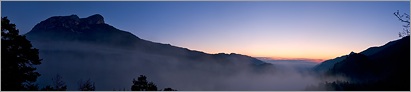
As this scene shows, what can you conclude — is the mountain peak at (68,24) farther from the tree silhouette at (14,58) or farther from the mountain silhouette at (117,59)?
the tree silhouette at (14,58)

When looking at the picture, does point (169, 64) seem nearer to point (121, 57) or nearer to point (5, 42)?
point (121, 57)

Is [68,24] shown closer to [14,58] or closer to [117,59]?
[117,59]

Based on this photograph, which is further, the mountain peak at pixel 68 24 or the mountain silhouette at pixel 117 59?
the mountain peak at pixel 68 24

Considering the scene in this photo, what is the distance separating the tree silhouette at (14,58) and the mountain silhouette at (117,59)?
133821 millimetres

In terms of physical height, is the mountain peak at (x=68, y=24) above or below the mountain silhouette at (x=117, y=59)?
above

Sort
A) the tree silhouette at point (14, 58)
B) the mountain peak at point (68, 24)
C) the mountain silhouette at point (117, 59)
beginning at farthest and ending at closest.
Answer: the mountain peak at point (68, 24) < the mountain silhouette at point (117, 59) < the tree silhouette at point (14, 58)

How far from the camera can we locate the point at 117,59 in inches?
7357

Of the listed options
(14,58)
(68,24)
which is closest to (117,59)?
(68,24)

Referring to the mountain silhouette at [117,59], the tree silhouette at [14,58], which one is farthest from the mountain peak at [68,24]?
the tree silhouette at [14,58]

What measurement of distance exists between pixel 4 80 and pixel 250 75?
500ft

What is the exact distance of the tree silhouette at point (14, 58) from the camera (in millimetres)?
7484

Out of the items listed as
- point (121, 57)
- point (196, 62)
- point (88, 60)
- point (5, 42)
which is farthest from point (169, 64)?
point (5, 42)

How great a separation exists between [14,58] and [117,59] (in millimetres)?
185258

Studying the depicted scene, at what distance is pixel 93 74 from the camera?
465 ft
